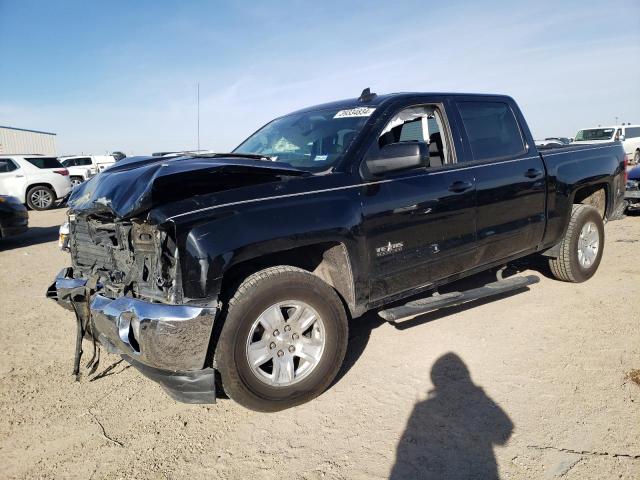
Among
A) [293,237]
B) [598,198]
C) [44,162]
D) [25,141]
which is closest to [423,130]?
[293,237]

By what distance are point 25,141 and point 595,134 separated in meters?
40.1

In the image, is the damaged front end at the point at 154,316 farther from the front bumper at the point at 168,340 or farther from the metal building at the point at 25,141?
the metal building at the point at 25,141

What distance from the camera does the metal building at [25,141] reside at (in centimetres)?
3556

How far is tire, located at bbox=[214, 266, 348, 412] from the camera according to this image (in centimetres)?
265

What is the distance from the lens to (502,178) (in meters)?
4.07

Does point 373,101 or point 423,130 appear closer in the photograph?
point 373,101

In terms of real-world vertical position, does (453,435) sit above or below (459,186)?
below

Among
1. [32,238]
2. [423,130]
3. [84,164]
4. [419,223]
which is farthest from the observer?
[84,164]

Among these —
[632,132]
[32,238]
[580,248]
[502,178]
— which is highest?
[632,132]

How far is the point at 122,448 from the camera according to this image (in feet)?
8.59

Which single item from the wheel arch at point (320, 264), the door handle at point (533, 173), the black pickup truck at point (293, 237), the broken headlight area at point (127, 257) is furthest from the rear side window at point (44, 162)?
the door handle at point (533, 173)

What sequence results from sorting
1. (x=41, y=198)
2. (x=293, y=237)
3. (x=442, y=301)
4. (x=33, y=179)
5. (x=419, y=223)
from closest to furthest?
1. (x=293, y=237)
2. (x=419, y=223)
3. (x=442, y=301)
4. (x=33, y=179)
5. (x=41, y=198)

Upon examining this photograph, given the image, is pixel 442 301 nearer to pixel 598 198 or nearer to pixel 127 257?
pixel 127 257

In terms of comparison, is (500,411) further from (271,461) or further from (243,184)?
(243,184)
